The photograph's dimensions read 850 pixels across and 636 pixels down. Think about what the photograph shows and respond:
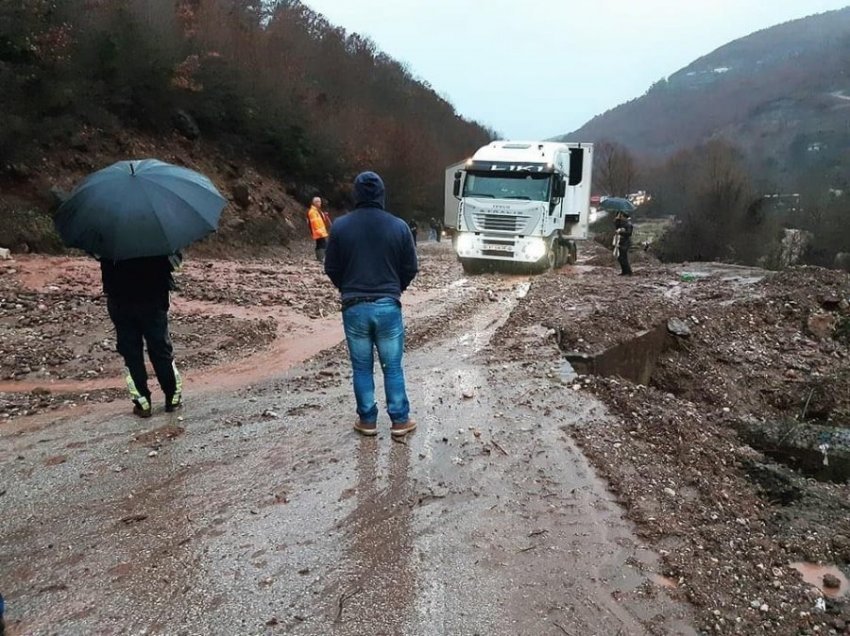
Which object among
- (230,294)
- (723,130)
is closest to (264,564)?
(230,294)

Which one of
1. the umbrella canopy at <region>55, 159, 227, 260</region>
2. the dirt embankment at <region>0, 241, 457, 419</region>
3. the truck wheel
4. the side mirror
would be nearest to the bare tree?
the side mirror

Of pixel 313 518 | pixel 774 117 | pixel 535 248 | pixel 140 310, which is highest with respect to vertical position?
pixel 774 117

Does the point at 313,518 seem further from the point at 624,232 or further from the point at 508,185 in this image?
the point at 624,232

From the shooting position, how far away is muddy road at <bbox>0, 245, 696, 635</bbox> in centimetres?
307

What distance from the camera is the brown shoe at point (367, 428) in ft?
16.7

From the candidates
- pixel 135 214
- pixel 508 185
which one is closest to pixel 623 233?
pixel 508 185

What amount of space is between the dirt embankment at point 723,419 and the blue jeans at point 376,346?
1511 mm

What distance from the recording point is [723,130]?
136875mm

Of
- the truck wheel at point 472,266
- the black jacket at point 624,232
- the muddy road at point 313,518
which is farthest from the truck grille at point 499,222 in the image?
the muddy road at point 313,518

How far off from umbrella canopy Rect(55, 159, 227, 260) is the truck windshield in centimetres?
1265

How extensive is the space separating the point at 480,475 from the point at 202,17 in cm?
3109

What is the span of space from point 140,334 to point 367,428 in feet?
6.44

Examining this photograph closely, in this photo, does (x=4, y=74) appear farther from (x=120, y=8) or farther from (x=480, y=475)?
(x=480, y=475)

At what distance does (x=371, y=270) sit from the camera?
4625 millimetres
